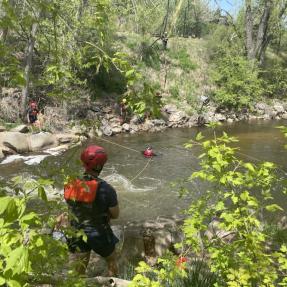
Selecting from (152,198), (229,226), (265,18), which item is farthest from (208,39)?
Result: (229,226)

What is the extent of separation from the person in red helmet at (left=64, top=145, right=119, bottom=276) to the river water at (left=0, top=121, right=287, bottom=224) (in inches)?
80.6

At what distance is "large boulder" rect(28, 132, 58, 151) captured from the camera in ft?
55.4

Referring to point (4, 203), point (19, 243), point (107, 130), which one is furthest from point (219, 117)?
point (4, 203)

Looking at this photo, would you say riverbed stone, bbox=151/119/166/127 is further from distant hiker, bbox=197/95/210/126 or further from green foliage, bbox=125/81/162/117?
green foliage, bbox=125/81/162/117

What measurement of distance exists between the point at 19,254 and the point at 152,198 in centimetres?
981

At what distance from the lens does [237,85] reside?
29891 millimetres

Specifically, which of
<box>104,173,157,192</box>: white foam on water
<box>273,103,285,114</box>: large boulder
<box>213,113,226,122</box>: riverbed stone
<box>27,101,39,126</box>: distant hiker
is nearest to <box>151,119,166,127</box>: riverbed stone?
<box>213,113,226,122</box>: riverbed stone

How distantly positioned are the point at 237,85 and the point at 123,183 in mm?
19449

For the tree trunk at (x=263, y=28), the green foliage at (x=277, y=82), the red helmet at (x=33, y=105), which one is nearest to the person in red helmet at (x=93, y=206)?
the red helmet at (x=33, y=105)

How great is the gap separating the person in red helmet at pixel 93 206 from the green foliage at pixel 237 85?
25564 mm

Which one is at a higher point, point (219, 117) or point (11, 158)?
point (219, 117)

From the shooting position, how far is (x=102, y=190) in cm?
447

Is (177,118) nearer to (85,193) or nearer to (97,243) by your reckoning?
(97,243)

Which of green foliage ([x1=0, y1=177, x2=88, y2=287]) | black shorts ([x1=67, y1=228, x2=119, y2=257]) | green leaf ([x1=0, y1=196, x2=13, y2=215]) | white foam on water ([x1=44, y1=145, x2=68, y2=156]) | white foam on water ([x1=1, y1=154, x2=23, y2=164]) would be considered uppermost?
green leaf ([x1=0, y1=196, x2=13, y2=215])
